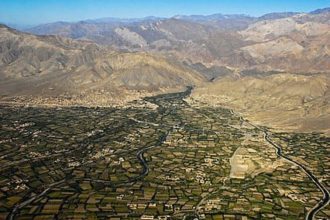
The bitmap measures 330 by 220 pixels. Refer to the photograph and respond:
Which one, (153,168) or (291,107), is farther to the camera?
(291,107)

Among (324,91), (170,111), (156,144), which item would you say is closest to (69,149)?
(156,144)

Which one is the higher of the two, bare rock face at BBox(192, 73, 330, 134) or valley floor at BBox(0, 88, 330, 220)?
valley floor at BBox(0, 88, 330, 220)

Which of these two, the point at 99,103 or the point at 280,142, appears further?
the point at 99,103

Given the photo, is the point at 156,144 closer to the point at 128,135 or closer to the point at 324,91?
the point at 128,135

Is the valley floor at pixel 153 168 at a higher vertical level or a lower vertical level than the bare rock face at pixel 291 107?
higher

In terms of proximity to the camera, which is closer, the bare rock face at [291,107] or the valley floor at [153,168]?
the valley floor at [153,168]

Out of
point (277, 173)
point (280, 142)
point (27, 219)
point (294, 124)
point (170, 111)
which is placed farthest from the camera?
point (170, 111)

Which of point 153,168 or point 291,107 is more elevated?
point 153,168

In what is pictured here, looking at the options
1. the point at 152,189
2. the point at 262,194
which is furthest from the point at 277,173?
the point at 152,189

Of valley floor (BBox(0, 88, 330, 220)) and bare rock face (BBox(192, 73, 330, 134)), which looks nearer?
valley floor (BBox(0, 88, 330, 220))

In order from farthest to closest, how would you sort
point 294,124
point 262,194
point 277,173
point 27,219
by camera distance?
point 294,124
point 277,173
point 262,194
point 27,219

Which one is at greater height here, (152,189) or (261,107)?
(152,189)
